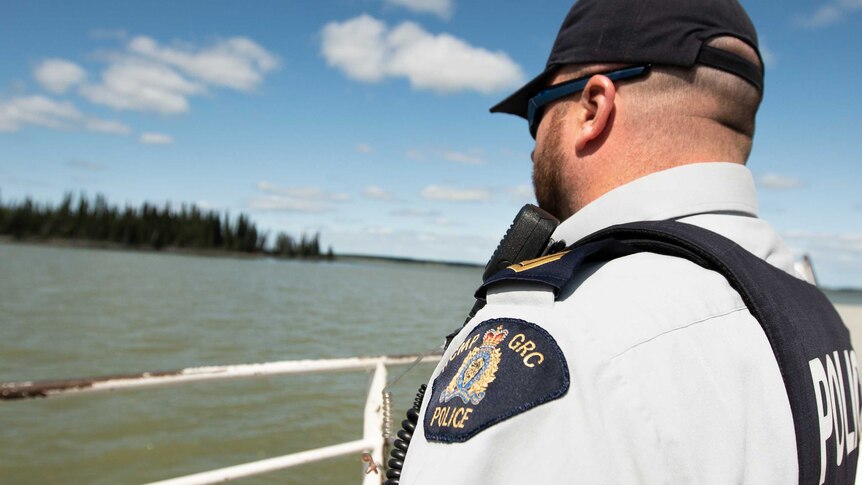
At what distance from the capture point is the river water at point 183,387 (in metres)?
7.34

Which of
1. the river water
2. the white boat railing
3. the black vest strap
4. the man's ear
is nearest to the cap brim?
the man's ear

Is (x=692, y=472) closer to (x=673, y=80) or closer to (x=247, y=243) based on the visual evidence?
(x=673, y=80)

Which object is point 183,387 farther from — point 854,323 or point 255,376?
point 854,323

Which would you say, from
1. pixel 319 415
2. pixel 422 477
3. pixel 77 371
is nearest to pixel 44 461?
pixel 319 415

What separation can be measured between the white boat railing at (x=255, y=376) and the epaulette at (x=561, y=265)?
852 mm

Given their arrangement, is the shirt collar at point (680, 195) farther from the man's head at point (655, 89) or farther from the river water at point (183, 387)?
the river water at point (183, 387)

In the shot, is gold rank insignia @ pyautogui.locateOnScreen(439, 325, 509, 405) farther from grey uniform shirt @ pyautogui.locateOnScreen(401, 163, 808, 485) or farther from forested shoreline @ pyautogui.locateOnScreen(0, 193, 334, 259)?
forested shoreline @ pyautogui.locateOnScreen(0, 193, 334, 259)

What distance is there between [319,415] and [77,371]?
6218 millimetres

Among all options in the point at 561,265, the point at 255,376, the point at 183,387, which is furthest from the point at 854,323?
the point at 183,387

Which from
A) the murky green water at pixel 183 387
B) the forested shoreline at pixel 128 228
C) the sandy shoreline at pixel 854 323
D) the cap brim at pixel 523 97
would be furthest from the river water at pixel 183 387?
the forested shoreline at pixel 128 228

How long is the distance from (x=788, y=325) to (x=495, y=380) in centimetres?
48

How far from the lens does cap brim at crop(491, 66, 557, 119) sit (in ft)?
4.24

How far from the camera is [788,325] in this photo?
0.90 meters

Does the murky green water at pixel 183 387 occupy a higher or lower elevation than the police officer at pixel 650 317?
lower
